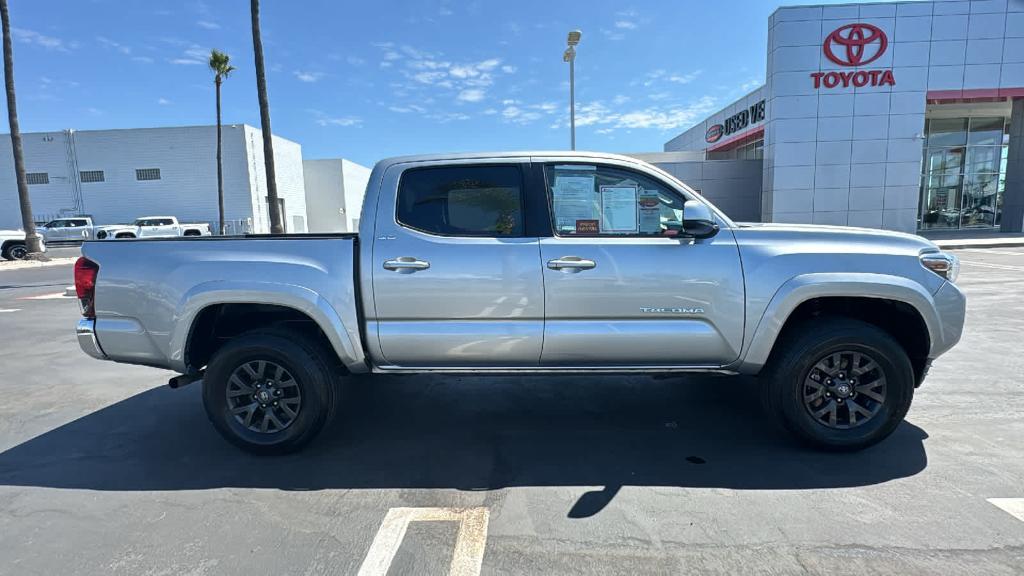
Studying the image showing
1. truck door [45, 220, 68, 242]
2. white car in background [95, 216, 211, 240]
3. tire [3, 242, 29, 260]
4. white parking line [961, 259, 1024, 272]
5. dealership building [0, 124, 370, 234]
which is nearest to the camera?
white parking line [961, 259, 1024, 272]

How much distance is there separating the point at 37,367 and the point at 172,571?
5214 millimetres

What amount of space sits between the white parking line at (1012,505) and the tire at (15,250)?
90.7 ft

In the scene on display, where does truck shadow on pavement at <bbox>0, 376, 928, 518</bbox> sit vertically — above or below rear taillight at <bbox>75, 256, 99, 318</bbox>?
below

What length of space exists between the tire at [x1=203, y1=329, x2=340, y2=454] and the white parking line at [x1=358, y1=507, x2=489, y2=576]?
102 cm

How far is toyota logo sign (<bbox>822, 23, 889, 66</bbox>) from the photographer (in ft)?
64.8

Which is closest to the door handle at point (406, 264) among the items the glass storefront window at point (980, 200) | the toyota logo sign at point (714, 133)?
the toyota logo sign at point (714, 133)

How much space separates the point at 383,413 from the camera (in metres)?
4.40

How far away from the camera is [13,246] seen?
66.7 ft

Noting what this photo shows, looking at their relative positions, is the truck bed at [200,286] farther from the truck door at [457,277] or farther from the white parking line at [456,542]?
the white parking line at [456,542]

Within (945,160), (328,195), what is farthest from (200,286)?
(328,195)

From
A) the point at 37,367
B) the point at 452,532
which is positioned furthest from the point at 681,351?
the point at 37,367

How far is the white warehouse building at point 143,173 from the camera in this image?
36.0m

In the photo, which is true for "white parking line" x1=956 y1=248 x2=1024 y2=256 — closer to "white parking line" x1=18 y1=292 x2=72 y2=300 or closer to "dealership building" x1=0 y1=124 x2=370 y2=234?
"white parking line" x1=18 y1=292 x2=72 y2=300

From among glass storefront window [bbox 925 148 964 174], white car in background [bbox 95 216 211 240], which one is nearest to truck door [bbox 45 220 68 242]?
white car in background [bbox 95 216 211 240]
